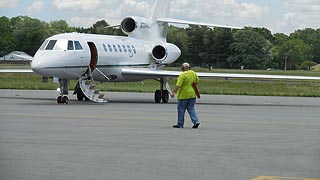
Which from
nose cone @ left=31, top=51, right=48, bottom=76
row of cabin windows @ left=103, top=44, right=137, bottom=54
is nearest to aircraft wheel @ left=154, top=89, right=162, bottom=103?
row of cabin windows @ left=103, top=44, right=137, bottom=54

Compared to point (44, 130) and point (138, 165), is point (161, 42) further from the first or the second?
point (138, 165)

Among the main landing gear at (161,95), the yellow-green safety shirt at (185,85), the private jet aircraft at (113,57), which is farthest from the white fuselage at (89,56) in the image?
the yellow-green safety shirt at (185,85)

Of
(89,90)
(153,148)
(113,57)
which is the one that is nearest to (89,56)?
(89,90)

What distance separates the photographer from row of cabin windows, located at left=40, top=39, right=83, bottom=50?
28.5 m

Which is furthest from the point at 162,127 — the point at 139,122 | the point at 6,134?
the point at 6,134

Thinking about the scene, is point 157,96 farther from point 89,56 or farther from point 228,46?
point 228,46

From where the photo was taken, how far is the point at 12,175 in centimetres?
989

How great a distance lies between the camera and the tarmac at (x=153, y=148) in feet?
33.9

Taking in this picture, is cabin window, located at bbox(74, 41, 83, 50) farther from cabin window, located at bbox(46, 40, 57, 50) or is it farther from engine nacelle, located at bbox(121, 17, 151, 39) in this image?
engine nacelle, located at bbox(121, 17, 151, 39)

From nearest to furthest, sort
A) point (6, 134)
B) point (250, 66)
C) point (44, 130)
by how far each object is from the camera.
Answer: point (6, 134), point (44, 130), point (250, 66)

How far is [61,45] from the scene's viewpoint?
1135 inches

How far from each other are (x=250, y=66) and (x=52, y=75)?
53.7 m

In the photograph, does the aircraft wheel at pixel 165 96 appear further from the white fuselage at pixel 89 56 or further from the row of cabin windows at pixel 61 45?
the row of cabin windows at pixel 61 45

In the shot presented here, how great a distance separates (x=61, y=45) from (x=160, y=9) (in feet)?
35.2
